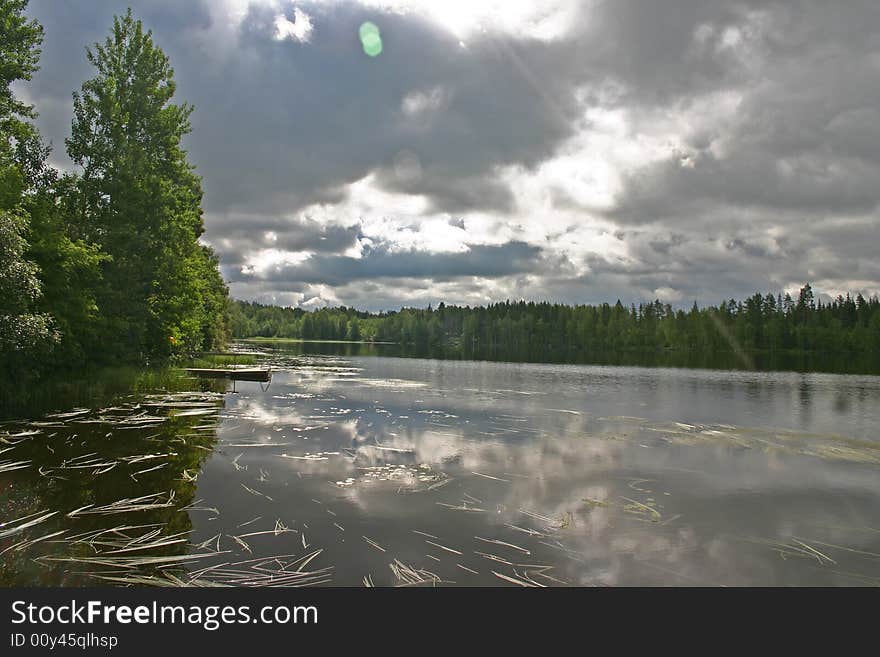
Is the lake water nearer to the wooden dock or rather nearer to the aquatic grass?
the aquatic grass

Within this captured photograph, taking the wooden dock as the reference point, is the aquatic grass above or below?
below

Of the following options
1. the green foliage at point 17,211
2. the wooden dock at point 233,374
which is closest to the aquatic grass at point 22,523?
the green foliage at point 17,211

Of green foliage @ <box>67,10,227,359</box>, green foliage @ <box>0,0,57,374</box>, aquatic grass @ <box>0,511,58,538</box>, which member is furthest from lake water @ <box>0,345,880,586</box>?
green foliage @ <box>67,10,227,359</box>

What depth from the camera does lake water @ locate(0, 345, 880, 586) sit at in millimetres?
9656

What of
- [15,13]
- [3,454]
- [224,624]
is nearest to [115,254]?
[15,13]

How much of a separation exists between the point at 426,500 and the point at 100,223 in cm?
3076

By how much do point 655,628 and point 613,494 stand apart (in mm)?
7530

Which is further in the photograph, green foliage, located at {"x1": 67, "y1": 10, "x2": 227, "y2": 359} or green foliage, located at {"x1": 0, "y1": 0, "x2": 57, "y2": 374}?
green foliage, located at {"x1": 67, "y1": 10, "x2": 227, "y2": 359}

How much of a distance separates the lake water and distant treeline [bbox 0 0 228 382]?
16.1 feet

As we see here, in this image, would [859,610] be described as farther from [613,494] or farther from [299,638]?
[299,638]

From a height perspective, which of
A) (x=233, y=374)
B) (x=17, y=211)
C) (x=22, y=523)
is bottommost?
(x=22, y=523)

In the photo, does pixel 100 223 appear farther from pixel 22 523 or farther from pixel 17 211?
pixel 22 523

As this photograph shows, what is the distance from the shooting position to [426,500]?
1394 centimetres

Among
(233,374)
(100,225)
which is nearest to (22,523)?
(100,225)
